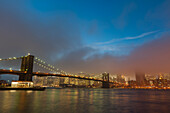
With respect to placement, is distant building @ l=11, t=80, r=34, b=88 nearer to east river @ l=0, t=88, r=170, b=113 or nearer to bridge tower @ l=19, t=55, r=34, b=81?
bridge tower @ l=19, t=55, r=34, b=81

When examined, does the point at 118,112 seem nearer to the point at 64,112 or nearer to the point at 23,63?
the point at 64,112

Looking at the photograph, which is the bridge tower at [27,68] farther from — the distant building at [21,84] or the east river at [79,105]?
the east river at [79,105]

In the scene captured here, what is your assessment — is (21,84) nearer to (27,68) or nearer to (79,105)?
(27,68)

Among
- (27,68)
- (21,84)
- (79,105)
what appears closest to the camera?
(79,105)

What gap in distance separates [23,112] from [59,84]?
562 feet

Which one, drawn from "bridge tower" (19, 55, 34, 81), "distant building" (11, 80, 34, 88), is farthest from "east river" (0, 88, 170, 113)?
"bridge tower" (19, 55, 34, 81)

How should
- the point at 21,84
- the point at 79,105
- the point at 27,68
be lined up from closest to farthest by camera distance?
the point at 79,105 → the point at 21,84 → the point at 27,68

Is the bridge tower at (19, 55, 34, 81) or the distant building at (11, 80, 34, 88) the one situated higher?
the bridge tower at (19, 55, 34, 81)

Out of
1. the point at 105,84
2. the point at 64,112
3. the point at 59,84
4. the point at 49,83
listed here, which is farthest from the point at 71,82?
the point at 64,112

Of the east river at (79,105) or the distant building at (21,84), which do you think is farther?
the distant building at (21,84)

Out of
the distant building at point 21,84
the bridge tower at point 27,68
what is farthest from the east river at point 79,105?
the bridge tower at point 27,68

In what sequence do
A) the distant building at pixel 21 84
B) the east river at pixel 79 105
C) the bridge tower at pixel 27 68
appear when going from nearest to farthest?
1. the east river at pixel 79 105
2. the distant building at pixel 21 84
3. the bridge tower at pixel 27 68

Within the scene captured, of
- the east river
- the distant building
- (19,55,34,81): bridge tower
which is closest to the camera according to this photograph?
the east river

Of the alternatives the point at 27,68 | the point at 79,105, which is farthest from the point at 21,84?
the point at 79,105
